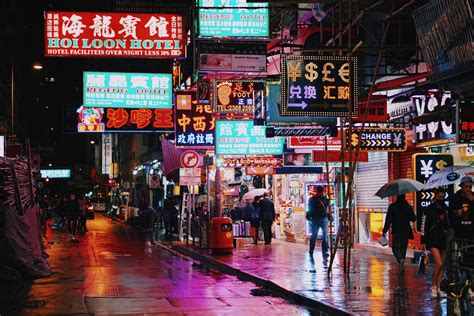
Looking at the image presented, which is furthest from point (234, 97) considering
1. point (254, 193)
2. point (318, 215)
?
point (254, 193)

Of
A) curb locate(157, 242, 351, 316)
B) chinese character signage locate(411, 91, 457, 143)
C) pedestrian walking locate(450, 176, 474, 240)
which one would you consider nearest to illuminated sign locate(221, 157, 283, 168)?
curb locate(157, 242, 351, 316)

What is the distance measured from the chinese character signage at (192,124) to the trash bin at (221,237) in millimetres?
4767

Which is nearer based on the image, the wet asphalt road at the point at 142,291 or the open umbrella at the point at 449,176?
the wet asphalt road at the point at 142,291

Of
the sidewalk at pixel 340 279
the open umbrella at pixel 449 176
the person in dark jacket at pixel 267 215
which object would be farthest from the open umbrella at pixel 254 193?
the open umbrella at pixel 449 176

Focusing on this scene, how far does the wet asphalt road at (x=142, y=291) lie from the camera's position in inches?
469

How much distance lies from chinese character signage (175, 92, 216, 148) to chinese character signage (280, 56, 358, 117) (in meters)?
12.6

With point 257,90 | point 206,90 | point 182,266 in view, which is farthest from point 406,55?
point 182,266

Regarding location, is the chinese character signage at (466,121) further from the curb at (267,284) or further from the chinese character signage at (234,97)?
the chinese character signage at (234,97)

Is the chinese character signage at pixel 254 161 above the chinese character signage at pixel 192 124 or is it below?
below

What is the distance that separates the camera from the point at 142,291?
14273mm

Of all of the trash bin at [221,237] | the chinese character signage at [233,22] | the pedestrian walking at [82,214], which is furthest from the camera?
the pedestrian walking at [82,214]

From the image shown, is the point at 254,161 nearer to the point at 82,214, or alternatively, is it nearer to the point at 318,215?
the point at 318,215

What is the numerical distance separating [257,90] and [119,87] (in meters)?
9.65

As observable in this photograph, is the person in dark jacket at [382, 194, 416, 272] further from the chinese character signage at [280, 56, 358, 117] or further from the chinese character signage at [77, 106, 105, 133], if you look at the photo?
the chinese character signage at [77, 106, 105, 133]
